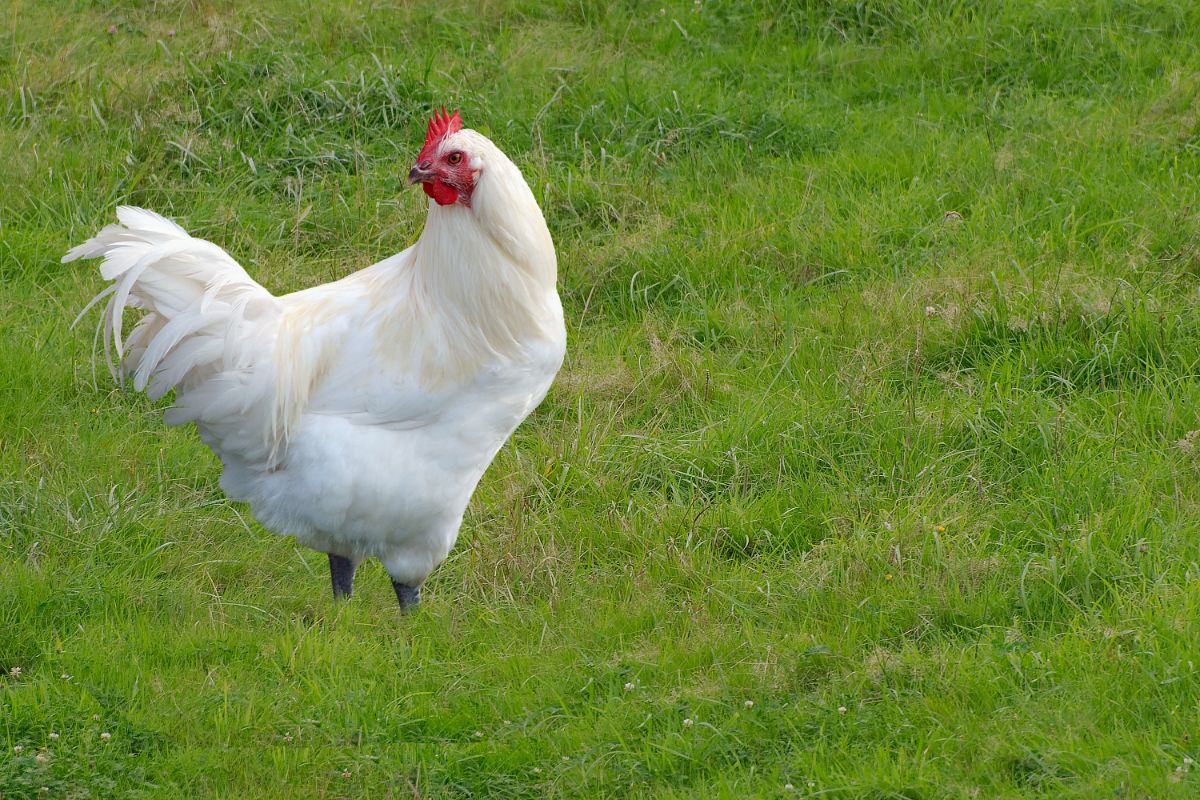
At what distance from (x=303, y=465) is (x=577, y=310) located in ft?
7.66

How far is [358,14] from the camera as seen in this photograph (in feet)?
29.2


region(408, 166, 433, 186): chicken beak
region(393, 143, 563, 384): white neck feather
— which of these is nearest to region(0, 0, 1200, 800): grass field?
region(393, 143, 563, 384): white neck feather

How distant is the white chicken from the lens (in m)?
4.66

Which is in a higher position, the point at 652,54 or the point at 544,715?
the point at 652,54

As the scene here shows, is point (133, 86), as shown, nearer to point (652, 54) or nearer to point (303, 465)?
point (652, 54)

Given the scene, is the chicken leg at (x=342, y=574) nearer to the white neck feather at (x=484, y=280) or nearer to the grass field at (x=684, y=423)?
the grass field at (x=684, y=423)

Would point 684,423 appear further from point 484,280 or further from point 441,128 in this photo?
point 441,128

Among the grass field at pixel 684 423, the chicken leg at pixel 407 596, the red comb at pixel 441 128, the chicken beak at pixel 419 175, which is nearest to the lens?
the grass field at pixel 684 423

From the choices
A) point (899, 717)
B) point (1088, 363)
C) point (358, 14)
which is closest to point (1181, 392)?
point (1088, 363)

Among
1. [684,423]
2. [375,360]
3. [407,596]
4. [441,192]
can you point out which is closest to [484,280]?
[441,192]

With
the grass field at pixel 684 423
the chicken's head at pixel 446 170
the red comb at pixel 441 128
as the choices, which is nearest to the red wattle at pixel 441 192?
the chicken's head at pixel 446 170

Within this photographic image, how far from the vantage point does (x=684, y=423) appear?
602 centimetres

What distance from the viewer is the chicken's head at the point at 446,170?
452cm

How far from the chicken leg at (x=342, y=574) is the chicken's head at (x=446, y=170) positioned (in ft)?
4.62
